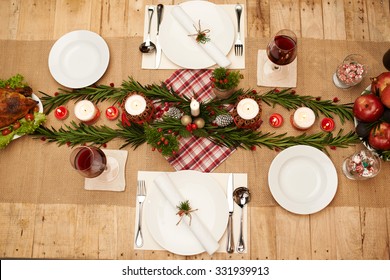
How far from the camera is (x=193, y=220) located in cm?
122

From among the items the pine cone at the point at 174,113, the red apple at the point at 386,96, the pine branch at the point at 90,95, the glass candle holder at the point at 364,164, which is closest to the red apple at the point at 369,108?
the red apple at the point at 386,96

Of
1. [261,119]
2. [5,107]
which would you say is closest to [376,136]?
[261,119]

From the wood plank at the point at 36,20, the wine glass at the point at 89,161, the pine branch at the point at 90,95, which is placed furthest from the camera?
the wood plank at the point at 36,20

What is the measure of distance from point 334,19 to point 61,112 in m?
1.17

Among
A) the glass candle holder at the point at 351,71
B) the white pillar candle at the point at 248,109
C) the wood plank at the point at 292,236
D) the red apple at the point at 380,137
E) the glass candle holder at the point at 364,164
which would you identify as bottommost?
the wood plank at the point at 292,236

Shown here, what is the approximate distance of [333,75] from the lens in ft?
4.50

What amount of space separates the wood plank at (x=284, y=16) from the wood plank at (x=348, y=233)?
0.73 m

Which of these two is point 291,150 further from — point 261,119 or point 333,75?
point 333,75

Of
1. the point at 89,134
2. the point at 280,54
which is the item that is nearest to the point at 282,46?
the point at 280,54

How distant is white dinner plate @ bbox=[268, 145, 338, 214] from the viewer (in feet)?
4.06

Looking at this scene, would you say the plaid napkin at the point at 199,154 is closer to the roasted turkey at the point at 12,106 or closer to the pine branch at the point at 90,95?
the pine branch at the point at 90,95

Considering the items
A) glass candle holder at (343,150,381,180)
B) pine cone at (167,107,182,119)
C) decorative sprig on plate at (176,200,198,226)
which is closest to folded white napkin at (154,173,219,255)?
decorative sprig on plate at (176,200,198,226)

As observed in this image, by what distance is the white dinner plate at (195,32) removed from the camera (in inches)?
53.7

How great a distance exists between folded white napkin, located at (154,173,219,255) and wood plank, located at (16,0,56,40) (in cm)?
80
